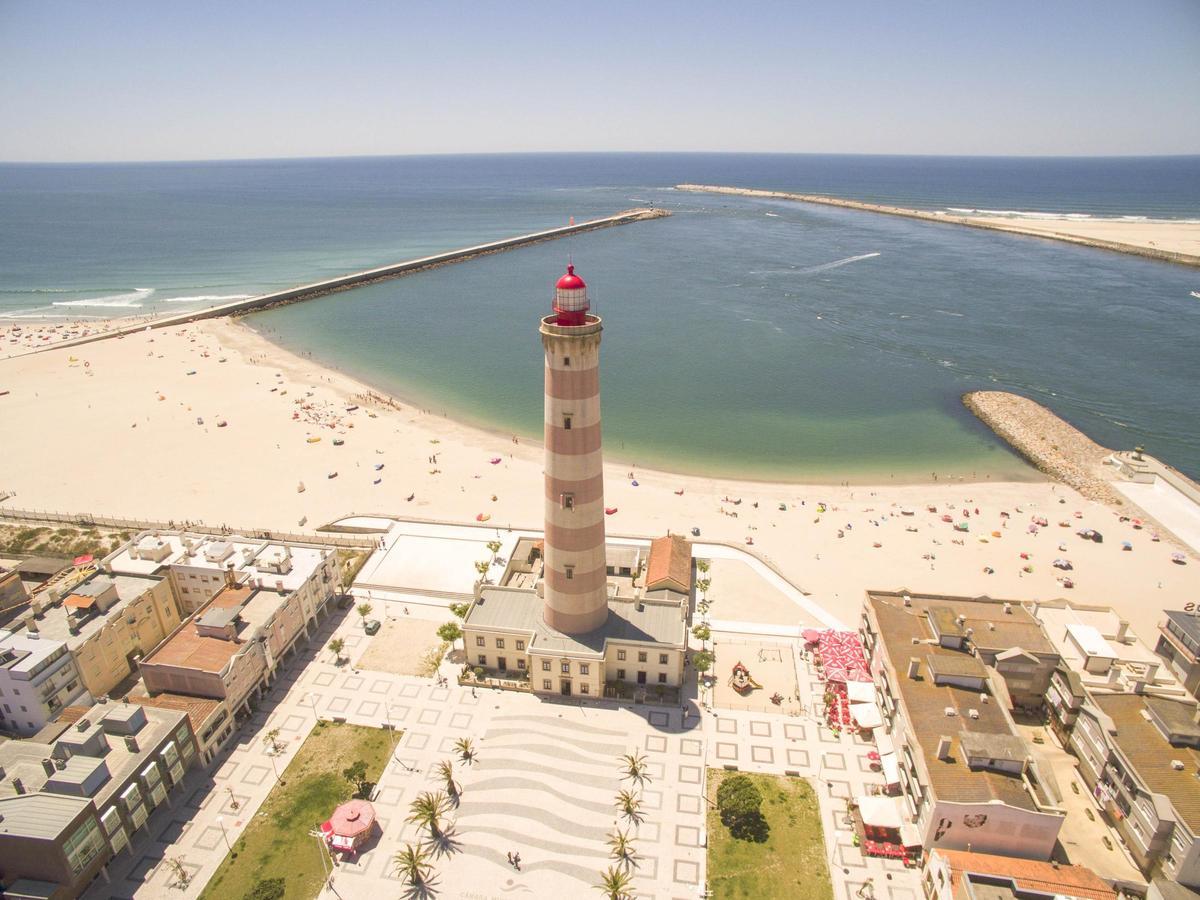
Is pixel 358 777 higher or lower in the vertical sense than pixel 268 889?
higher

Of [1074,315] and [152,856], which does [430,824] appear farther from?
[1074,315]

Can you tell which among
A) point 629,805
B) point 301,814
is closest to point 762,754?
point 629,805

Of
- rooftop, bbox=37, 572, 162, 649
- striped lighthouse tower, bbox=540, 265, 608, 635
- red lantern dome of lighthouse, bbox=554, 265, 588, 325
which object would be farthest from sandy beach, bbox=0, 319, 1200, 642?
red lantern dome of lighthouse, bbox=554, 265, 588, 325

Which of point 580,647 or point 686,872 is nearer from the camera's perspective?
point 686,872

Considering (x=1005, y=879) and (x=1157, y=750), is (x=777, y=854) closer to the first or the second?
(x=1005, y=879)

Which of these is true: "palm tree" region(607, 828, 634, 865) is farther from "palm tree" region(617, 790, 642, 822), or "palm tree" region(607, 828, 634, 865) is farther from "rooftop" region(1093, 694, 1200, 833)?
"rooftop" region(1093, 694, 1200, 833)

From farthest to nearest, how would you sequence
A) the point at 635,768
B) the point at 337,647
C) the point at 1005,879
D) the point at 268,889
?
the point at 337,647, the point at 635,768, the point at 268,889, the point at 1005,879

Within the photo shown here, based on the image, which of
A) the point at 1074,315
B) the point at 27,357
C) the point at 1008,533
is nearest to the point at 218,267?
the point at 27,357

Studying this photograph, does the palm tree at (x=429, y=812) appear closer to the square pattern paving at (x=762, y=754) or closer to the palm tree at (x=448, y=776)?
the palm tree at (x=448, y=776)
